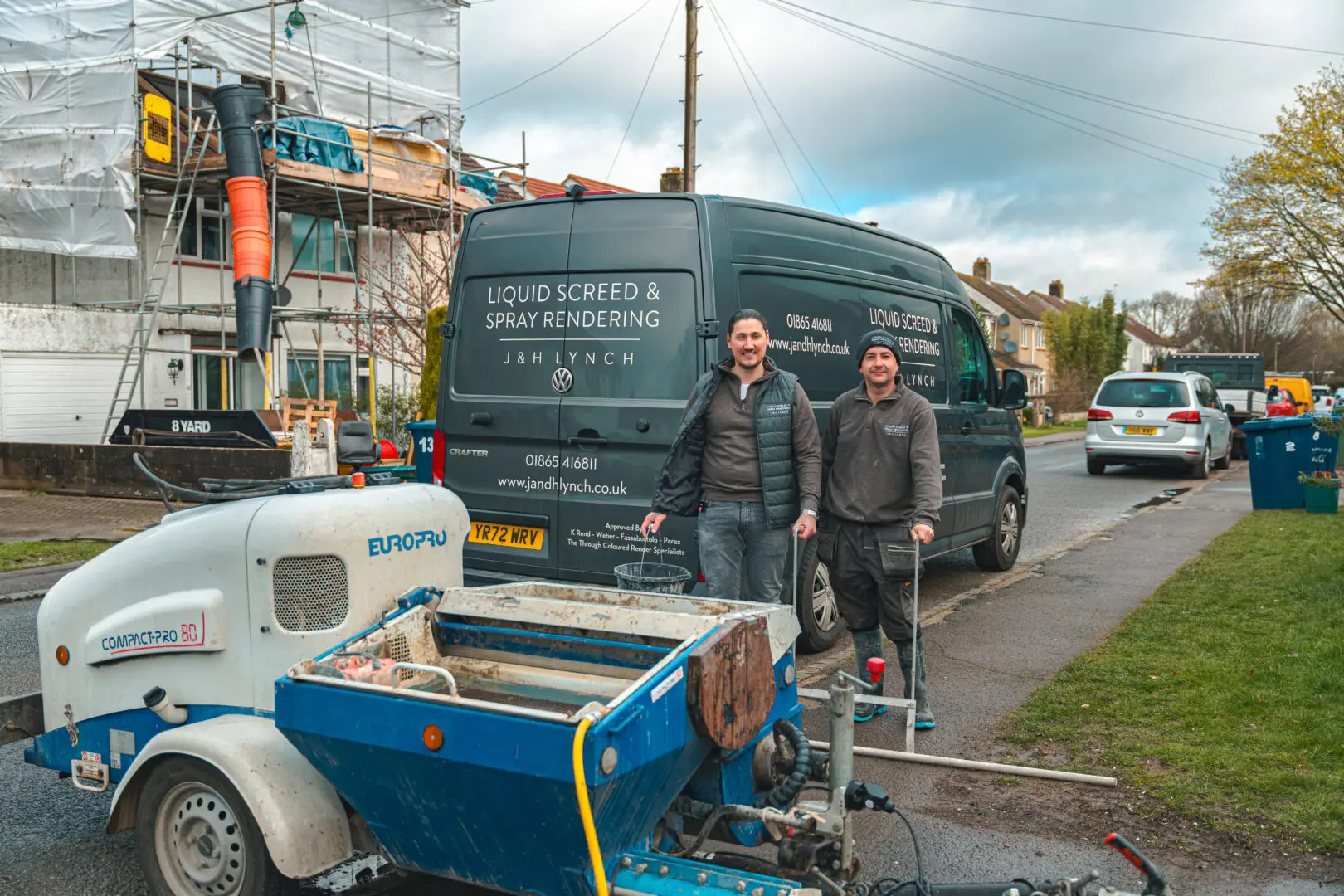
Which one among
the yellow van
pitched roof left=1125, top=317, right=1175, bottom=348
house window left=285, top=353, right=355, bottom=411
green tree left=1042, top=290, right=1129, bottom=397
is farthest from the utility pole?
pitched roof left=1125, top=317, right=1175, bottom=348

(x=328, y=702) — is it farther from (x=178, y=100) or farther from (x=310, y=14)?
(x=310, y=14)

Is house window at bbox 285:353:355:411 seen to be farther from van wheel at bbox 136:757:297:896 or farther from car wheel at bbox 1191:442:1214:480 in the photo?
van wheel at bbox 136:757:297:896

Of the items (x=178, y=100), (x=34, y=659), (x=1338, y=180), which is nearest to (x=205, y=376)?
(x=178, y=100)

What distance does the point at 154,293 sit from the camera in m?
21.2

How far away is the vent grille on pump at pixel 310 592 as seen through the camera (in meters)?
3.50

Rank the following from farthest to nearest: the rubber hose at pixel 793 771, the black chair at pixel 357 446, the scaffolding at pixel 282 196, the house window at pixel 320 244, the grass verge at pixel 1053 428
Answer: the grass verge at pixel 1053 428, the house window at pixel 320 244, the scaffolding at pixel 282 196, the black chair at pixel 357 446, the rubber hose at pixel 793 771

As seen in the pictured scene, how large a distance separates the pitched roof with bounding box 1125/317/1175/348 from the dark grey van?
98.4m

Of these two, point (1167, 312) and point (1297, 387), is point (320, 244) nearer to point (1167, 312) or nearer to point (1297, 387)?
point (1297, 387)

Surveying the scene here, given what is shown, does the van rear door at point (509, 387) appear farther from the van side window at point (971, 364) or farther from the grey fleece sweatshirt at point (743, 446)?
the van side window at point (971, 364)

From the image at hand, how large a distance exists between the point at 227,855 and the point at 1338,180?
94.2 feet

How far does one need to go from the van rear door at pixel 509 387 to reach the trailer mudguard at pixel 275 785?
2884mm

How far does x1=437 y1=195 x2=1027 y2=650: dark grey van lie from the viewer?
5.93m

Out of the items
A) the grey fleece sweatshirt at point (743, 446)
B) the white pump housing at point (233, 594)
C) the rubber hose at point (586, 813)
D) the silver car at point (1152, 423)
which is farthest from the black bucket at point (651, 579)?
the silver car at point (1152, 423)

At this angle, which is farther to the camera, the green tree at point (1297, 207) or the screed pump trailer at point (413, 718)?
the green tree at point (1297, 207)
